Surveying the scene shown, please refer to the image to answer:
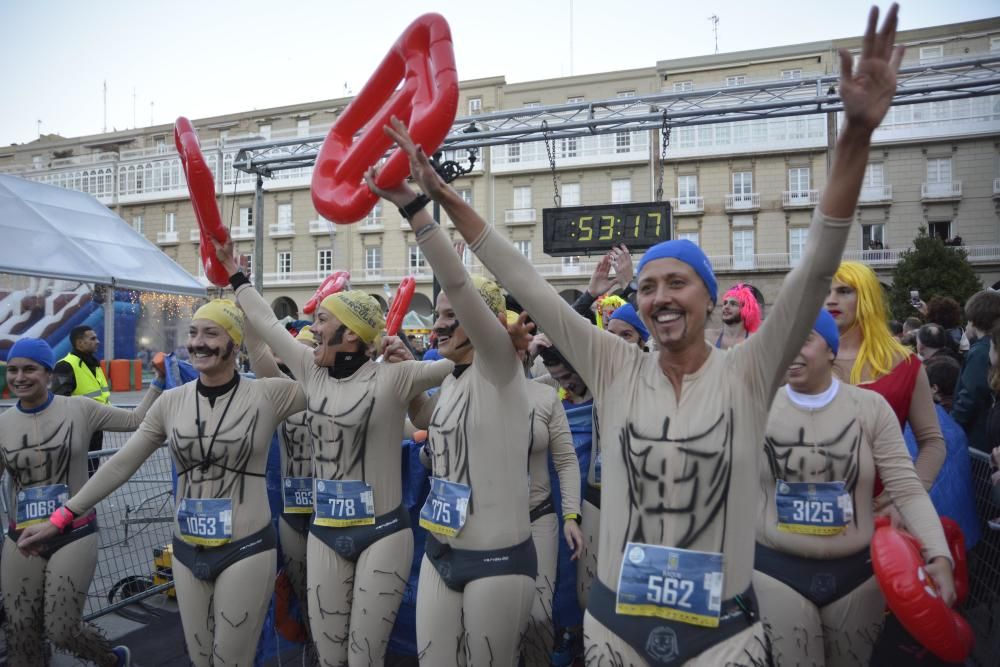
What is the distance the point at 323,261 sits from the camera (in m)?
38.9

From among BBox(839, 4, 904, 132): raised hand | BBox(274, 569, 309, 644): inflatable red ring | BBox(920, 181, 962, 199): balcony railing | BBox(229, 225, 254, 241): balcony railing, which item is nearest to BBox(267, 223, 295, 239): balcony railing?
BBox(229, 225, 254, 241): balcony railing

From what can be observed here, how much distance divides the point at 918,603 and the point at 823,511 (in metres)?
0.56

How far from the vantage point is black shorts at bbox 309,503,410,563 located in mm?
3160

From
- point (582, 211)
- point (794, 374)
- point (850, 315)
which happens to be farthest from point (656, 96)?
point (794, 374)

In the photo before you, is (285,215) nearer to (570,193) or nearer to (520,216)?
(520,216)

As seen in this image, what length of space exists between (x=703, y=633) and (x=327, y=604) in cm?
196

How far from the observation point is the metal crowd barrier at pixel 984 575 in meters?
3.42

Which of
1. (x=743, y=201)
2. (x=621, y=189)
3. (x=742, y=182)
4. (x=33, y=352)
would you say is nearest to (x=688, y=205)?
(x=743, y=201)

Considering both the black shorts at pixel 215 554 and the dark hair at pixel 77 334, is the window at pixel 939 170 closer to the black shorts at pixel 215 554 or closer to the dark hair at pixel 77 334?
the dark hair at pixel 77 334

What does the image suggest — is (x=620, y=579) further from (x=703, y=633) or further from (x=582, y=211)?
(x=582, y=211)

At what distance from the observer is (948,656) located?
2055 millimetres

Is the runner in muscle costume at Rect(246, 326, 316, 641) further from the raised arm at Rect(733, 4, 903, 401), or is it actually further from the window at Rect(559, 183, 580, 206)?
the window at Rect(559, 183, 580, 206)

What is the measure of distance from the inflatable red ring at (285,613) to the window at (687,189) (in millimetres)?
31528

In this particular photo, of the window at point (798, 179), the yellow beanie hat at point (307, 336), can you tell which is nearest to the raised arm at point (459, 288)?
the yellow beanie hat at point (307, 336)
